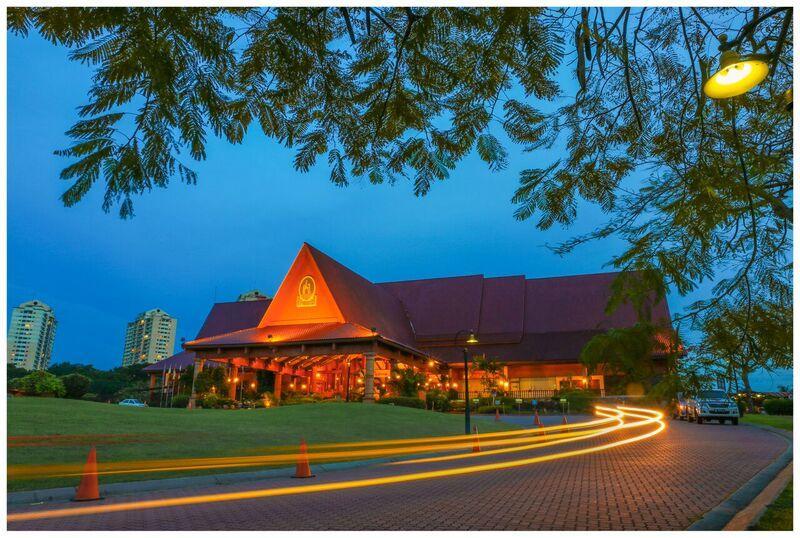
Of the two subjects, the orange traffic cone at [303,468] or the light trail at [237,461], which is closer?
the light trail at [237,461]

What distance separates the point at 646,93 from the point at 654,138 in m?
0.50

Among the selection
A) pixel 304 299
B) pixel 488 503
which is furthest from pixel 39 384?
pixel 488 503

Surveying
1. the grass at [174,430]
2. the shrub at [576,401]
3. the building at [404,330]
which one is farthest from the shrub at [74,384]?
the shrub at [576,401]

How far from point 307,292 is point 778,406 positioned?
3460cm

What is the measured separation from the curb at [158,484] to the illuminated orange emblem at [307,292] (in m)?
28.4

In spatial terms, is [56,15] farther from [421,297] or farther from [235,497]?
[421,297]

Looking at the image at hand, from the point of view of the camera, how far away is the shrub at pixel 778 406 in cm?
3650

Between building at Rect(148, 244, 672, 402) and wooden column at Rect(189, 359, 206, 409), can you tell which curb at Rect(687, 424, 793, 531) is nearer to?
building at Rect(148, 244, 672, 402)

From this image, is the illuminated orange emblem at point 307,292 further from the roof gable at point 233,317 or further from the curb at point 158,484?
the curb at point 158,484

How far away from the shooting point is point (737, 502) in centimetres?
684

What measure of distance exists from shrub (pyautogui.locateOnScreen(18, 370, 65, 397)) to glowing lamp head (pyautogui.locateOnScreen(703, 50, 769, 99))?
32722 millimetres

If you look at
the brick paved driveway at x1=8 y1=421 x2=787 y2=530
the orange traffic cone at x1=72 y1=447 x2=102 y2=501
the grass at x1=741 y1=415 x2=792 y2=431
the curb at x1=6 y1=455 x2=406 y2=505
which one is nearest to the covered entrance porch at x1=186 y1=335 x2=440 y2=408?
the grass at x1=741 y1=415 x2=792 y2=431

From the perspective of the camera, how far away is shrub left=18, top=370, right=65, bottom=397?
27.5 metres

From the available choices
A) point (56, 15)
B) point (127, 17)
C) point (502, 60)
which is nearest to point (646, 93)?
point (502, 60)
